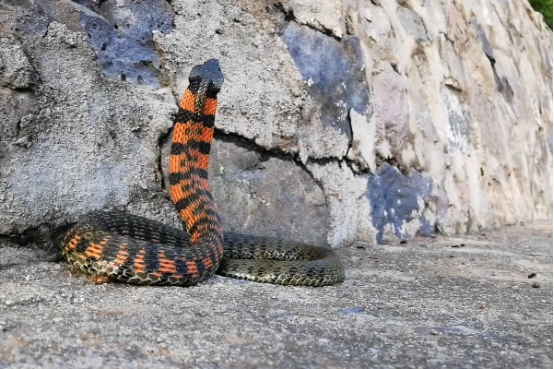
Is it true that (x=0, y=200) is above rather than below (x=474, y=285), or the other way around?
above

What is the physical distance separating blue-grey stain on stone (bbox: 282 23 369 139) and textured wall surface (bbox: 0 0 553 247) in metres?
0.01

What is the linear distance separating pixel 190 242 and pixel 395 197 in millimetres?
2224

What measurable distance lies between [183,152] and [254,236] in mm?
658

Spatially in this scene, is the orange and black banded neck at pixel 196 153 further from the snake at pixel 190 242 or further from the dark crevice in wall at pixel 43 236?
the dark crevice in wall at pixel 43 236

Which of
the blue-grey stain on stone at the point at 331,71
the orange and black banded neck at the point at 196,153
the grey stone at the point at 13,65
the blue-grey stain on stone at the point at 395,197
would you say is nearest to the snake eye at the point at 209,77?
the orange and black banded neck at the point at 196,153

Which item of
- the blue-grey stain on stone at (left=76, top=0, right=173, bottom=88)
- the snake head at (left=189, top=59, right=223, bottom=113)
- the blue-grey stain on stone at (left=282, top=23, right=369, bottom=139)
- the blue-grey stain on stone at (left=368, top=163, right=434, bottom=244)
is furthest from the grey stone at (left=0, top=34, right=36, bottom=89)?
the blue-grey stain on stone at (left=368, top=163, right=434, bottom=244)

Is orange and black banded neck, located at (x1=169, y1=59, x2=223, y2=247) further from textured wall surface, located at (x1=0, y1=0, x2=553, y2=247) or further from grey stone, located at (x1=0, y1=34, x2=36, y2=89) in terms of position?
Result: grey stone, located at (x1=0, y1=34, x2=36, y2=89)

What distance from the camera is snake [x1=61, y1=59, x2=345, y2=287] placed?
2.53m

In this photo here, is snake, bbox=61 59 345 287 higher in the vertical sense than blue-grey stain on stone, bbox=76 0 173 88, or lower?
lower

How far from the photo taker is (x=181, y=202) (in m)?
3.21

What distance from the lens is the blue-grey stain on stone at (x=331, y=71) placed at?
4188 mm

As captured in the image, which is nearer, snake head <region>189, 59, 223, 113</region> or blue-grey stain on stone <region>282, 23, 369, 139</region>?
snake head <region>189, 59, 223, 113</region>

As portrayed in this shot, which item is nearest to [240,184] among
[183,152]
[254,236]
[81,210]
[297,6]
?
[254,236]

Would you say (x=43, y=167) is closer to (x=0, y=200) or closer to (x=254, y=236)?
(x=0, y=200)
